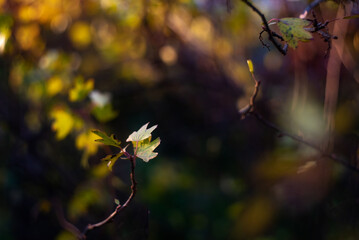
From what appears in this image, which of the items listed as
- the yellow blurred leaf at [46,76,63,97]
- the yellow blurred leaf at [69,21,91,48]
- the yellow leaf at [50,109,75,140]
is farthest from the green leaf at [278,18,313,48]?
the yellow blurred leaf at [69,21,91,48]

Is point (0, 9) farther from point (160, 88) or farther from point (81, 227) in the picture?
point (81, 227)

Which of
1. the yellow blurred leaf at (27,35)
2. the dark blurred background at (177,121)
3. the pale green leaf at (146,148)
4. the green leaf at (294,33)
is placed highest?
the green leaf at (294,33)

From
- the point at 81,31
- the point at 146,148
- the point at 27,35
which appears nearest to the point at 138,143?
the point at 146,148

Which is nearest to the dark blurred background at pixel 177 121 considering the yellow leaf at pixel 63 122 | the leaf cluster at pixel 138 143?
the yellow leaf at pixel 63 122

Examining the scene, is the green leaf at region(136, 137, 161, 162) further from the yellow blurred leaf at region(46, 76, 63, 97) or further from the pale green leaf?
the yellow blurred leaf at region(46, 76, 63, 97)

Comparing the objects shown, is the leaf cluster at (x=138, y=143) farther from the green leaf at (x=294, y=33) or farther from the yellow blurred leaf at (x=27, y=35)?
the yellow blurred leaf at (x=27, y=35)

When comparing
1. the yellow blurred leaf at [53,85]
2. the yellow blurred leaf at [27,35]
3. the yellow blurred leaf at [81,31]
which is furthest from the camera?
the yellow blurred leaf at [81,31]

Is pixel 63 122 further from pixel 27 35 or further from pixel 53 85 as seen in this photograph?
pixel 27 35

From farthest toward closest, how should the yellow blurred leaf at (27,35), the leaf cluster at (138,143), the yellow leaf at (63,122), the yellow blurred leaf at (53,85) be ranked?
the yellow blurred leaf at (27,35) < the yellow blurred leaf at (53,85) < the yellow leaf at (63,122) < the leaf cluster at (138,143)
